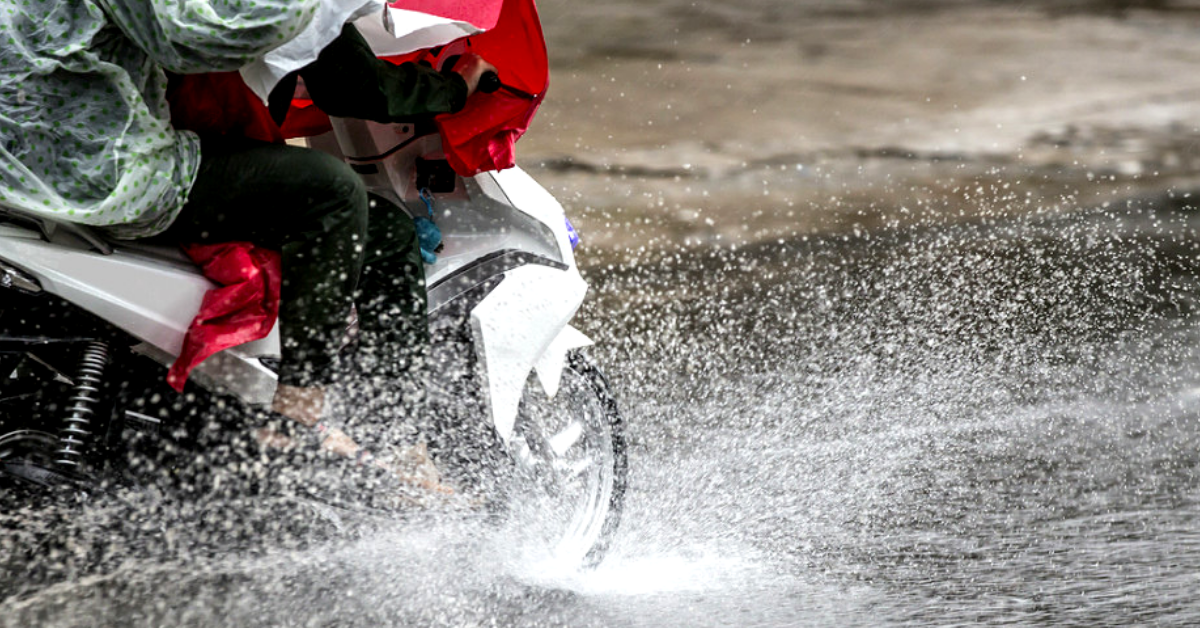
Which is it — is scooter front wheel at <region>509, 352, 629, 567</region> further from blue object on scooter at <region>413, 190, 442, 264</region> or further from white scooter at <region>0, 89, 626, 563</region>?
blue object on scooter at <region>413, 190, 442, 264</region>

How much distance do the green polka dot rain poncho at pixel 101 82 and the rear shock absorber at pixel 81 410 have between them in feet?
1.01

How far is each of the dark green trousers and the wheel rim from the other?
2.77ft

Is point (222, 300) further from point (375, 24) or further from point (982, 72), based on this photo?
point (982, 72)

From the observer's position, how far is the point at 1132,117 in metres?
9.13

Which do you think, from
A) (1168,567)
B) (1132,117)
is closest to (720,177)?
(1132,117)

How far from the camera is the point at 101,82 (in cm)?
246

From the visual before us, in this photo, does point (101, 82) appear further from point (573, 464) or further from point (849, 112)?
point (849, 112)

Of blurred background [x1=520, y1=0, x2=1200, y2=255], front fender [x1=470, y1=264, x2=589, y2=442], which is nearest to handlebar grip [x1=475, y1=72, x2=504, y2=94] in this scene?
front fender [x1=470, y1=264, x2=589, y2=442]

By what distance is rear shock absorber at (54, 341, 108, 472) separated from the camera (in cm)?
262

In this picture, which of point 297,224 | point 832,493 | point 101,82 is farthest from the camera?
point 832,493

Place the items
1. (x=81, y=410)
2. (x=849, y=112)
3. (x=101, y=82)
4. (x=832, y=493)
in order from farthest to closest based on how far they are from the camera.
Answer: (x=849, y=112) → (x=832, y=493) → (x=81, y=410) → (x=101, y=82)

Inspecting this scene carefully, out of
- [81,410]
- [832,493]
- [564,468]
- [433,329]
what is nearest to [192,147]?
[81,410]

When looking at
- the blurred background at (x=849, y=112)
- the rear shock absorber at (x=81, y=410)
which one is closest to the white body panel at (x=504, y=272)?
the rear shock absorber at (x=81, y=410)

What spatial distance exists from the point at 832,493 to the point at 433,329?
54.8 inches
